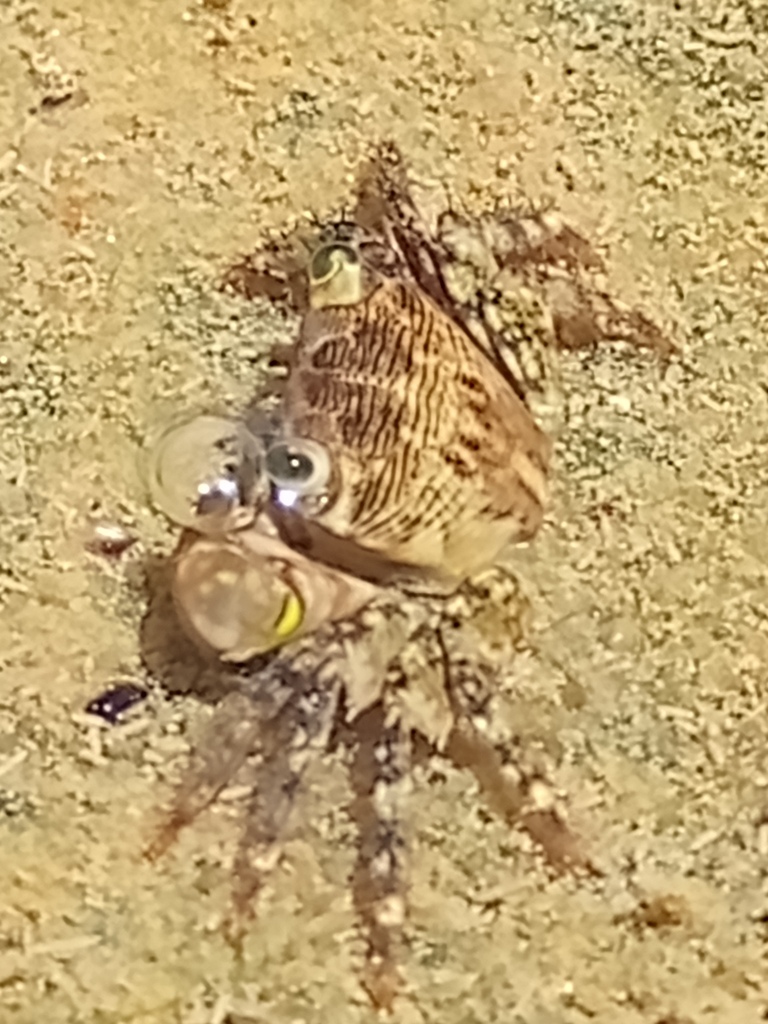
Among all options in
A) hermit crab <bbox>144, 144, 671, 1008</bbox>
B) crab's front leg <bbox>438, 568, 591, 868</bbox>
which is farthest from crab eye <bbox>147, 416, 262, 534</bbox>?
crab's front leg <bbox>438, 568, 591, 868</bbox>

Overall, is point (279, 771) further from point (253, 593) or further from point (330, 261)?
point (330, 261)

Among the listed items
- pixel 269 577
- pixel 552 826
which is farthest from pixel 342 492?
pixel 552 826

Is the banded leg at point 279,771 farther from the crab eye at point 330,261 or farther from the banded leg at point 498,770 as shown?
the crab eye at point 330,261

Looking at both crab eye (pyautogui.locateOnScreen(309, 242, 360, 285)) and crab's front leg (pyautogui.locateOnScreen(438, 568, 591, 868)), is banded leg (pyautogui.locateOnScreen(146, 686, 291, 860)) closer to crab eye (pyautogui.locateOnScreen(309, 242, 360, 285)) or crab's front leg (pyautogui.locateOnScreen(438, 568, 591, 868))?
crab's front leg (pyautogui.locateOnScreen(438, 568, 591, 868))

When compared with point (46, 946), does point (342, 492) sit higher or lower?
higher

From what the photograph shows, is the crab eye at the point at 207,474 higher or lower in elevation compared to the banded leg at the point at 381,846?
higher

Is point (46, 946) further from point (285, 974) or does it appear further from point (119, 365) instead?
point (119, 365)

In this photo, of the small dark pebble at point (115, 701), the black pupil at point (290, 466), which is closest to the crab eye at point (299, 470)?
the black pupil at point (290, 466)
